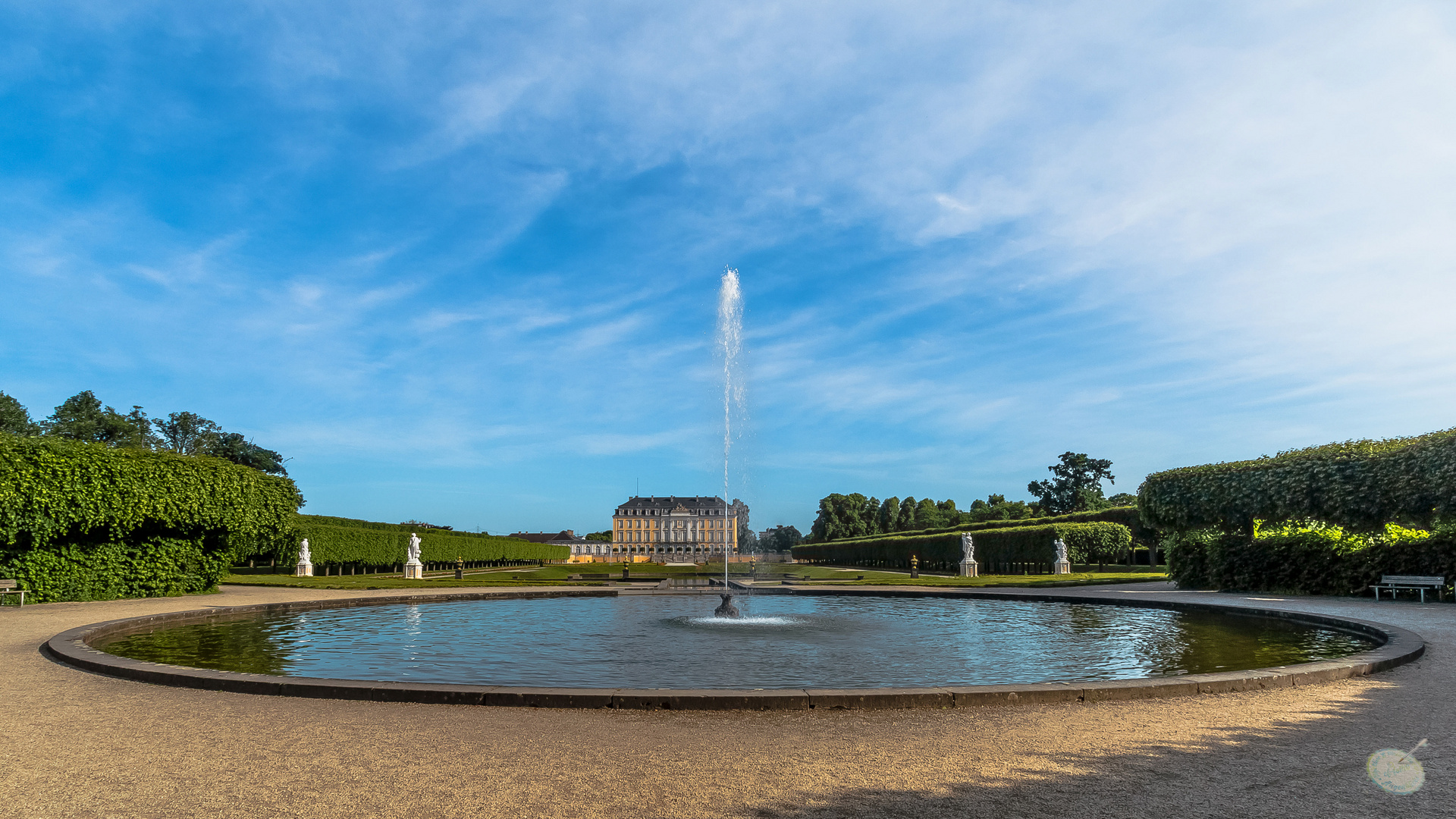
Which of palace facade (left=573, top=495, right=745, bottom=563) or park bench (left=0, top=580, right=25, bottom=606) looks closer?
park bench (left=0, top=580, right=25, bottom=606)

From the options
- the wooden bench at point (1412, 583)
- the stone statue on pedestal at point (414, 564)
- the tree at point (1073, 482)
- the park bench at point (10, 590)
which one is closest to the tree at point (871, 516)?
the tree at point (1073, 482)

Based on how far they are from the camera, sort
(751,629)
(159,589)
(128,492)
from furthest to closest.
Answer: (159,589)
(128,492)
(751,629)

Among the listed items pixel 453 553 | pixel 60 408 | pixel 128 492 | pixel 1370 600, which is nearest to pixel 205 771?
pixel 128 492

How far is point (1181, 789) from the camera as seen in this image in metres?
5.63

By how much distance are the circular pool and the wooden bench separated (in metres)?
7.33

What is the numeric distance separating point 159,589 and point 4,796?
23.3 meters

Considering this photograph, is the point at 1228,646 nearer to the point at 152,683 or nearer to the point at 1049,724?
the point at 1049,724

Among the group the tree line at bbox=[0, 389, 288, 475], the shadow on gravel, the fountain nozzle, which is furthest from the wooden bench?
the tree line at bbox=[0, 389, 288, 475]

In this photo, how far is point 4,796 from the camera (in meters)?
5.71

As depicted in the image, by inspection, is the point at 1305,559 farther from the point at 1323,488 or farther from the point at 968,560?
the point at 968,560

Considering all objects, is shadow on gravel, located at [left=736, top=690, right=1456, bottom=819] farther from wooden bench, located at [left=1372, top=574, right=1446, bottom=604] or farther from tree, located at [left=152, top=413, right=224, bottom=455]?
tree, located at [left=152, top=413, right=224, bottom=455]

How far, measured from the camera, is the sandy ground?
5.38m

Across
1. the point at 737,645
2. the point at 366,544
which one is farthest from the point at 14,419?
the point at 737,645

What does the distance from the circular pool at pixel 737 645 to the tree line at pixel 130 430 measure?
183 feet
